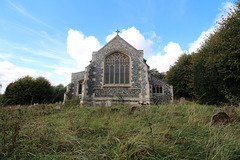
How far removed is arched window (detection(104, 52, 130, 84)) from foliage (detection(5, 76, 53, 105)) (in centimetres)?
1026

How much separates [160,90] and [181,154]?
42.0 ft

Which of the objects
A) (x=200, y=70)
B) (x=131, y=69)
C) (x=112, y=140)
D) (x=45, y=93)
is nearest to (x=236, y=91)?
(x=200, y=70)

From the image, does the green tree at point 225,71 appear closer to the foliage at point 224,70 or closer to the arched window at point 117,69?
the foliage at point 224,70

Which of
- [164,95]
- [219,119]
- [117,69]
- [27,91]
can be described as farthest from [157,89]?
[27,91]

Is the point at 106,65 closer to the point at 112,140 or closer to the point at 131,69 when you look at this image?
the point at 131,69

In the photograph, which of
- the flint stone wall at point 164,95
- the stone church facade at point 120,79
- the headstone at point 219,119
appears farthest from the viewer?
the flint stone wall at point 164,95

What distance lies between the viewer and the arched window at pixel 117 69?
13125 millimetres

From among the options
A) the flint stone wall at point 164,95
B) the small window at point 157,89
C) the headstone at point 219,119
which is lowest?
the headstone at point 219,119

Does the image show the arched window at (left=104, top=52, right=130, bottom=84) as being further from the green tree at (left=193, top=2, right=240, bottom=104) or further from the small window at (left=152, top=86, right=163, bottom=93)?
the green tree at (left=193, top=2, right=240, bottom=104)

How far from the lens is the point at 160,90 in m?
14.3

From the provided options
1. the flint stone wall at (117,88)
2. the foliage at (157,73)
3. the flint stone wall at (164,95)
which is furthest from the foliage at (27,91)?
the foliage at (157,73)

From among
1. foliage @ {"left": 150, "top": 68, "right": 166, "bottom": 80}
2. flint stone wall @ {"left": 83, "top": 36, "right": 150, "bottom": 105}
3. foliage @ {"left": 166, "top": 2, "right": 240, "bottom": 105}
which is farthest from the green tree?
foliage @ {"left": 150, "top": 68, "right": 166, "bottom": 80}

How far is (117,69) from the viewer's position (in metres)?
13.3

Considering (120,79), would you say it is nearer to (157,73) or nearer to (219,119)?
(219,119)
